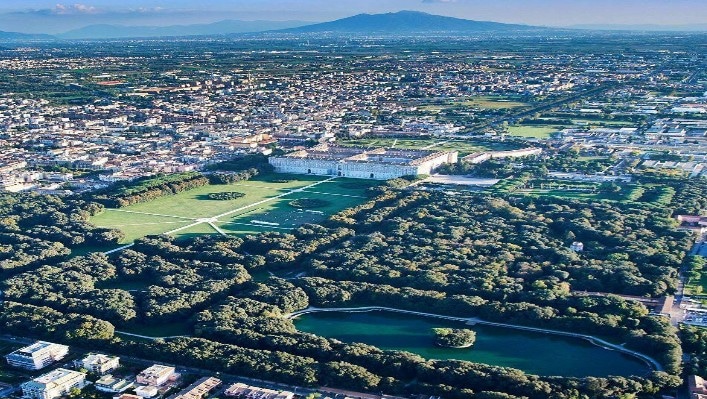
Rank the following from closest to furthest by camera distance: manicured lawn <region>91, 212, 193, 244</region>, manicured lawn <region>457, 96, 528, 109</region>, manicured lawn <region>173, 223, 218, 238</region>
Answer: manicured lawn <region>173, 223, 218, 238</region>, manicured lawn <region>91, 212, 193, 244</region>, manicured lawn <region>457, 96, 528, 109</region>

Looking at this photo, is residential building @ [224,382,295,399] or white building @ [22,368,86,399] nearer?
residential building @ [224,382,295,399]

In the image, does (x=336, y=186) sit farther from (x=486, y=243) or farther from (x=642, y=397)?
(x=642, y=397)

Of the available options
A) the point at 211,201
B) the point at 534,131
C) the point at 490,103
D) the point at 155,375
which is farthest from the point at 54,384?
the point at 490,103

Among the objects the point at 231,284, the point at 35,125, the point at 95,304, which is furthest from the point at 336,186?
the point at 35,125

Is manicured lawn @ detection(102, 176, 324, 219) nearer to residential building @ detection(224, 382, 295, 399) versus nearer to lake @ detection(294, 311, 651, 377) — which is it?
lake @ detection(294, 311, 651, 377)

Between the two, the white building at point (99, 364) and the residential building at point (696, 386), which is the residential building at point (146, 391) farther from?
the residential building at point (696, 386)

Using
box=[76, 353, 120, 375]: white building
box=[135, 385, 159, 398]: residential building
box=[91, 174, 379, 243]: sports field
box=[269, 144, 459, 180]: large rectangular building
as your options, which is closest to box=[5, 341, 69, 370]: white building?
box=[76, 353, 120, 375]: white building

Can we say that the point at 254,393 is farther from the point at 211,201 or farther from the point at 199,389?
the point at 211,201

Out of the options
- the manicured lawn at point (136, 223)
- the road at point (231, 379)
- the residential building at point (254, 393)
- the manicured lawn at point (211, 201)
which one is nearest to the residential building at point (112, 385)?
the road at point (231, 379)
